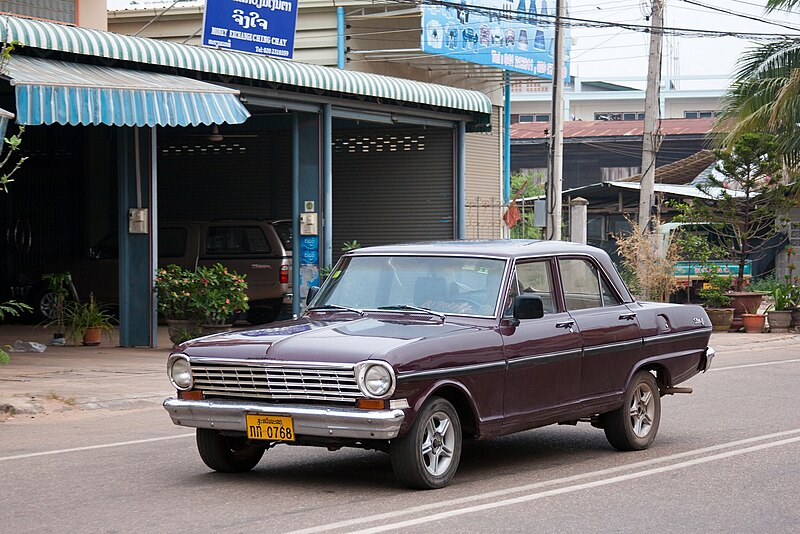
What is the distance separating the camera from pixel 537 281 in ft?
30.2

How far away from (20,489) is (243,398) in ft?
5.44

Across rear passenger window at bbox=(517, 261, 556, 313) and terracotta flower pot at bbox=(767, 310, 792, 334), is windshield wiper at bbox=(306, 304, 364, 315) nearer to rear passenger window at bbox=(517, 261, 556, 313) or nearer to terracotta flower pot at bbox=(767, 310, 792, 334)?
rear passenger window at bbox=(517, 261, 556, 313)

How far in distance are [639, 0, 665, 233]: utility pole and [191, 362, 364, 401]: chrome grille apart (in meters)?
17.5

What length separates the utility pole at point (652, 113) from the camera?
24156 mm

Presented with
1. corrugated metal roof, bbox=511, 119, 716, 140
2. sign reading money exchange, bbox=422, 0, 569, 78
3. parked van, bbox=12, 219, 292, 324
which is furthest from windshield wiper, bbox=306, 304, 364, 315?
corrugated metal roof, bbox=511, 119, 716, 140

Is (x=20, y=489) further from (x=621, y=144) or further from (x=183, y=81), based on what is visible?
(x=621, y=144)

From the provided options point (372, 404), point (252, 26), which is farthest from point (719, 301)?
point (372, 404)

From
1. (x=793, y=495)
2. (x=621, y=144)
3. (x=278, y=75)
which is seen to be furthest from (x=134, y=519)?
(x=621, y=144)

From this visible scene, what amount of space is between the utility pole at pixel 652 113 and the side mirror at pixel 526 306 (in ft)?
53.4

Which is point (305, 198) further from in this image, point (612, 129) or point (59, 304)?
point (612, 129)

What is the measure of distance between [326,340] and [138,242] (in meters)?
11.2

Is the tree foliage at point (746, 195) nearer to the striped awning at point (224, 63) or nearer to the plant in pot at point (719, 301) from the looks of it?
the plant in pot at point (719, 301)

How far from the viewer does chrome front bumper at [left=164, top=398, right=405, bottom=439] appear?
291 inches

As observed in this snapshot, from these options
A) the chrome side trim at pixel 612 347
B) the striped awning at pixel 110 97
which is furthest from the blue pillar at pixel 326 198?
the chrome side trim at pixel 612 347
